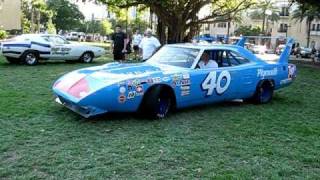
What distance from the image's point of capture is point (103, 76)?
741 cm

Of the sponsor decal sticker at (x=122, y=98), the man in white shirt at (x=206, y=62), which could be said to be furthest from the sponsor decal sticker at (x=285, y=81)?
the sponsor decal sticker at (x=122, y=98)

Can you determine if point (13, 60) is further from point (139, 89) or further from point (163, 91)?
point (139, 89)

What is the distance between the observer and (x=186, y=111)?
27.7ft

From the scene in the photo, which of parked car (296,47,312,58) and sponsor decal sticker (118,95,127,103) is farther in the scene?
parked car (296,47,312,58)

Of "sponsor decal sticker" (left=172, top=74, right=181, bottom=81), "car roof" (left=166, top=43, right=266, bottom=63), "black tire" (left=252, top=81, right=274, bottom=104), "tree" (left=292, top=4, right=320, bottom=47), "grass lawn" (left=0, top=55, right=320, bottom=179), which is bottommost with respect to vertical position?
"grass lawn" (left=0, top=55, right=320, bottom=179)

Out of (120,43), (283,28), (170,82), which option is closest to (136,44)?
(120,43)

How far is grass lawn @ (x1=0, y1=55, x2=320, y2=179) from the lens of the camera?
508 cm

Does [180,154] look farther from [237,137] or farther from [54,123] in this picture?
[54,123]

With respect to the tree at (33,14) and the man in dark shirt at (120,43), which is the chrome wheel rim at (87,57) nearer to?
the man in dark shirt at (120,43)

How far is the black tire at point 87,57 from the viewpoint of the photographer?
63.5ft

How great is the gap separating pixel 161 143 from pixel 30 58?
12.1 metres

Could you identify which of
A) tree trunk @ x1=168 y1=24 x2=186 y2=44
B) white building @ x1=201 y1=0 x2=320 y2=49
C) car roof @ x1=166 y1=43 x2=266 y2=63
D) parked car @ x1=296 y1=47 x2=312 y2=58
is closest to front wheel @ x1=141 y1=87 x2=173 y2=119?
car roof @ x1=166 y1=43 x2=266 y2=63

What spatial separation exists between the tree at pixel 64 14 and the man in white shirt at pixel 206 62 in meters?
85.3

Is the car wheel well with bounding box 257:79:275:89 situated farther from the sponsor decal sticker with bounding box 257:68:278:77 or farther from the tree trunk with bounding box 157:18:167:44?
the tree trunk with bounding box 157:18:167:44
